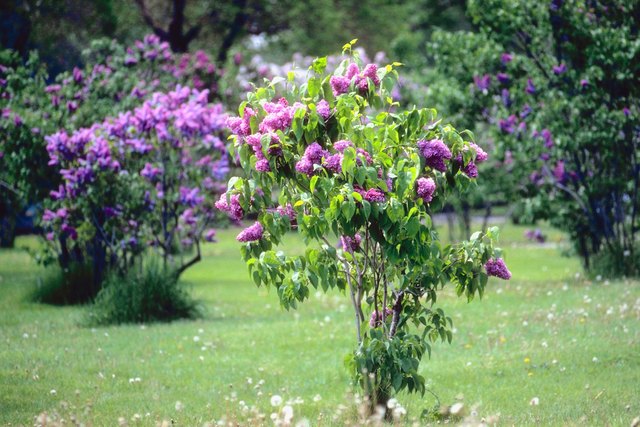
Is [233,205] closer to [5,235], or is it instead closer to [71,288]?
[71,288]

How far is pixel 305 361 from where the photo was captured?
364 inches

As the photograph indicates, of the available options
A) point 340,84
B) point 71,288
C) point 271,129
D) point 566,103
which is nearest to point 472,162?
point 340,84

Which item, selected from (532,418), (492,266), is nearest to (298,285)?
(492,266)

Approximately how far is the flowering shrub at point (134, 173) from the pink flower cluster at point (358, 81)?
6.62 m

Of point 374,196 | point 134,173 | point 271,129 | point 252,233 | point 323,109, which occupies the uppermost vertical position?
point 323,109

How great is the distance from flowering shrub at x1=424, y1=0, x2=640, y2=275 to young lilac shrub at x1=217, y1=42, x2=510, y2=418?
7.89 metres

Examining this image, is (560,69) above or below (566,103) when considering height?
above

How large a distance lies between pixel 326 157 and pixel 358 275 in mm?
993

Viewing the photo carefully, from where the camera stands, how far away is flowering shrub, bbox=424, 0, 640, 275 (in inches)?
527

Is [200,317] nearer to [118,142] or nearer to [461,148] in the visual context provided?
[118,142]

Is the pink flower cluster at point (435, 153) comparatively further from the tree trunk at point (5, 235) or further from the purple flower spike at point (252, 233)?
the tree trunk at point (5, 235)

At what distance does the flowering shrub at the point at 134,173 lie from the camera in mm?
12383

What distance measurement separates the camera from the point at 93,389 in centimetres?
793

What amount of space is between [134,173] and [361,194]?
7.84 metres
